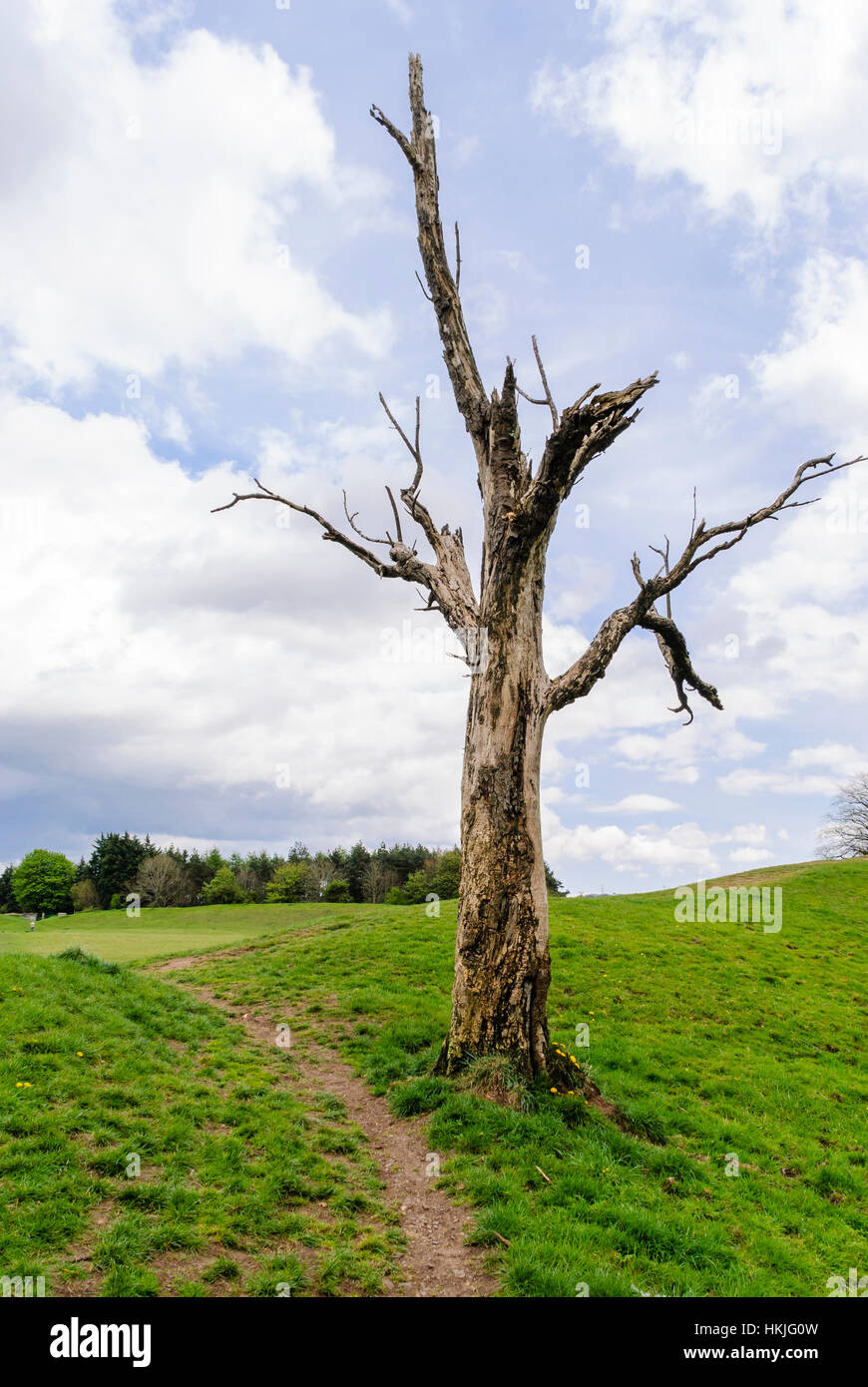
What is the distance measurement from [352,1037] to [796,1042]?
27.8 ft

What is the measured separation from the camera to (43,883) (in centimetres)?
7569

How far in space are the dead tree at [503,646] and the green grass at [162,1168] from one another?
8.08ft

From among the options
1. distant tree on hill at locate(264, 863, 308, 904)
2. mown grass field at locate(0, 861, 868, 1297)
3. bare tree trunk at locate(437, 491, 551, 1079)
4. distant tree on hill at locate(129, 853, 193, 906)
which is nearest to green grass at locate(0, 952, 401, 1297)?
mown grass field at locate(0, 861, 868, 1297)

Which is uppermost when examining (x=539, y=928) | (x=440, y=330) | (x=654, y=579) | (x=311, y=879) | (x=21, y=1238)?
(x=440, y=330)

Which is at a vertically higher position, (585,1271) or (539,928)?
(539,928)

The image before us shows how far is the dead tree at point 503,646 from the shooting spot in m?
8.78

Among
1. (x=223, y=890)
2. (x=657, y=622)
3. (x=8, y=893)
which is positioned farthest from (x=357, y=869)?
(x=657, y=622)

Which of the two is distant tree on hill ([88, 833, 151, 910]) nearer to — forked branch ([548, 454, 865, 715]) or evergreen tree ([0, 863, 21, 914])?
evergreen tree ([0, 863, 21, 914])

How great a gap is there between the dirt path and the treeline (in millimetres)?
56620

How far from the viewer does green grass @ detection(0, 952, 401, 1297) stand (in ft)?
16.9
